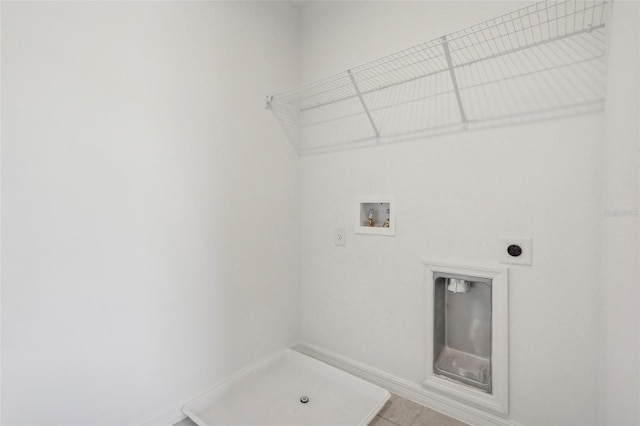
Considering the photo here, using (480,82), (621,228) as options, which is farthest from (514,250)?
(480,82)

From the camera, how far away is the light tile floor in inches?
58.1

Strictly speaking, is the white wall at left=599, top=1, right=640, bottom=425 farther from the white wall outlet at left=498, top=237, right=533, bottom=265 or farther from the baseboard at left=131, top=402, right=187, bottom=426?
the baseboard at left=131, top=402, right=187, bottom=426

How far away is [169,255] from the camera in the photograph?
147cm

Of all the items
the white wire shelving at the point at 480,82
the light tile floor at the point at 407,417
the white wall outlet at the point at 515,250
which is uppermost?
the white wire shelving at the point at 480,82

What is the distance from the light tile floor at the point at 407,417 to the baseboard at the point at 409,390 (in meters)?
0.03

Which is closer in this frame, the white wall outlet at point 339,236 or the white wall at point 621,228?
the white wall at point 621,228

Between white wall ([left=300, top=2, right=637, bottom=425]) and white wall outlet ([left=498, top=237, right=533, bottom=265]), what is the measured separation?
29 mm

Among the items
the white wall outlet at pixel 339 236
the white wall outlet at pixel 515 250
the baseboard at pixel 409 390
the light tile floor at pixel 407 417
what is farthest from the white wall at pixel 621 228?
the white wall outlet at pixel 339 236

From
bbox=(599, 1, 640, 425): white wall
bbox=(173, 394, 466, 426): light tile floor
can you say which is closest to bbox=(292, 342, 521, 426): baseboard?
bbox=(173, 394, 466, 426): light tile floor

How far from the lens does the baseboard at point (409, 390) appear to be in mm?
1428

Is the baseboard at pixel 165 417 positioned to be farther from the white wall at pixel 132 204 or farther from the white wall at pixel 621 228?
the white wall at pixel 621 228

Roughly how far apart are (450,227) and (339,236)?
2.26 feet

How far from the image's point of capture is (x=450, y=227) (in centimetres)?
151

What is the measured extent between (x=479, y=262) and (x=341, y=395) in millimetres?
1036
